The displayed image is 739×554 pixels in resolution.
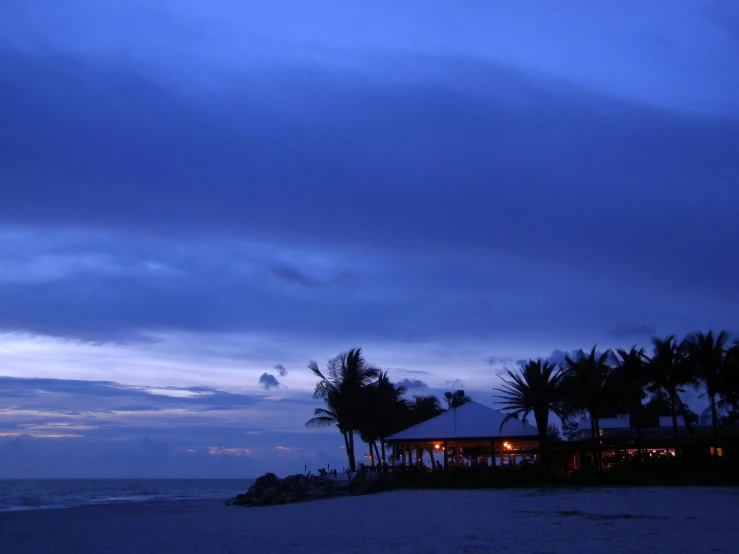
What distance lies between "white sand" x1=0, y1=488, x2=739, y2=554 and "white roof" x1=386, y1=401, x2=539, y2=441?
9108 millimetres

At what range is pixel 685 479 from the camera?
26.2 metres

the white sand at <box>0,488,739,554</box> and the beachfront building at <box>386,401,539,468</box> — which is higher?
the beachfront building at <box>386,401,539,468</box>

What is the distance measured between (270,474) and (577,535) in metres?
30.3

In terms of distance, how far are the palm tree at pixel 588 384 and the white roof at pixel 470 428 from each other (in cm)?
248

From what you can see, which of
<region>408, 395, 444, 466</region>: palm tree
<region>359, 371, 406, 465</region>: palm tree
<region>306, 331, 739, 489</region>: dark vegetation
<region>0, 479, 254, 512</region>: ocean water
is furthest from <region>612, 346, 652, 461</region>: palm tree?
<region>0, 479, 254, 512</region>: ocean water

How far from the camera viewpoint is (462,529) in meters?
15.5

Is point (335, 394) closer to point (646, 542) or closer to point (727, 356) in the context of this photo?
point (727, 356)

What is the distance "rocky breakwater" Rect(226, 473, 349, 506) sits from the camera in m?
33.9

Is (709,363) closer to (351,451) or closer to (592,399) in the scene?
(592,399)

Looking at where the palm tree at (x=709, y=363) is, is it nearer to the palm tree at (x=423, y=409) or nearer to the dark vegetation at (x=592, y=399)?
the dark vegetation at (x=592, y=399)

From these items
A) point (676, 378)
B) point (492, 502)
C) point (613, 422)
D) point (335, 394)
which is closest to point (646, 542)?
point (492, 502)

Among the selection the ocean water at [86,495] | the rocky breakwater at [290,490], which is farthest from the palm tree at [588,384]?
the ocean water at [86,495]

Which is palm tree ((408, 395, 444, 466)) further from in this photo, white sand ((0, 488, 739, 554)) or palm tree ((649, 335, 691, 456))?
white sand ((0, 488, 739, 554))

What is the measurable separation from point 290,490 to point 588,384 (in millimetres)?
14883
